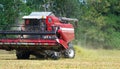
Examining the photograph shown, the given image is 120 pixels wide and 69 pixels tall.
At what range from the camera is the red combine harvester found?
987 inches

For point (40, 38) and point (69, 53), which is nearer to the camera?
point (40, 38)

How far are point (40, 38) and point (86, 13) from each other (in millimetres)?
28366

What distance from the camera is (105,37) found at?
47.2m

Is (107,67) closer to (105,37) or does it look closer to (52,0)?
(105,37)

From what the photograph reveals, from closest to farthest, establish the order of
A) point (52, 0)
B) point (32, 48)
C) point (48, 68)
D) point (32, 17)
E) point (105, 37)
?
point (48, 68) → point (32, 48) → point (32, 17) → point (105, 37) → point (52, 0)

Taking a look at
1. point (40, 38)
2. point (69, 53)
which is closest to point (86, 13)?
point (69, 53)

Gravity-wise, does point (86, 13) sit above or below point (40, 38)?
below

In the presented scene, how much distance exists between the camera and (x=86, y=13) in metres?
53.3

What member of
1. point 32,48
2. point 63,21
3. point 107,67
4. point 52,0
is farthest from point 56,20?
point 52,0

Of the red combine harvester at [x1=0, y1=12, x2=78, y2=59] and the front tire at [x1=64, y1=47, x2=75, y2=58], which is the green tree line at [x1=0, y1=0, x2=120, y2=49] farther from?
the red combine harvester at [x1=0, y1=12, x2=78, y2=59]

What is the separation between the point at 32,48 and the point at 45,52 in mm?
700

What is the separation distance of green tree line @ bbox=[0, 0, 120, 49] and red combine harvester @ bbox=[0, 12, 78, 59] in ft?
47.8

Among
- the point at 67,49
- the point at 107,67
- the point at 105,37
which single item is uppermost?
the point at 107,67

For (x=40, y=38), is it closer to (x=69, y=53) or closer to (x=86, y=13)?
(x=69, y=53)
